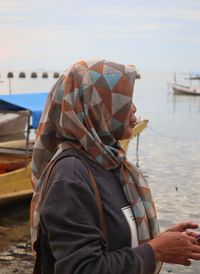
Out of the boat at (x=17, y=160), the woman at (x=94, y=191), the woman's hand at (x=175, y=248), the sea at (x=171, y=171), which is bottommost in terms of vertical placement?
the sea at (x=171, y=171)

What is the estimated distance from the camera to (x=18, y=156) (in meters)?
10.7

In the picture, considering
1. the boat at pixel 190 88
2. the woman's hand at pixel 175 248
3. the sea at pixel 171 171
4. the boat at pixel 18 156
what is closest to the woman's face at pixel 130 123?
the woman's hand at pixel 175 248

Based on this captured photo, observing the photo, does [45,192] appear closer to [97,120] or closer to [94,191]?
[94,191]

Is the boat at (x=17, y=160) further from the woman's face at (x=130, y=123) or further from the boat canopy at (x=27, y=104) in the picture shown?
the woman's face at (x=130, y=123)

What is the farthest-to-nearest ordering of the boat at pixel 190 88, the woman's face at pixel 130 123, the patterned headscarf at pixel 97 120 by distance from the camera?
the boat at pixel 190 88 < the woman's face at pixel 130 123 < the patterned headscarf at pixel 97 120

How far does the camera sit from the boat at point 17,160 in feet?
30.7

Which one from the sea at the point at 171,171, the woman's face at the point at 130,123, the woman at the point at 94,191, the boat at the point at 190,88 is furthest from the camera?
the boat at the point at 190,88

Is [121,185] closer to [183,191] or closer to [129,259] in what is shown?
[129,259]

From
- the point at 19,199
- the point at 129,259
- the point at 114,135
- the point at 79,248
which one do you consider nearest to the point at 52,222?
the point at 79,248

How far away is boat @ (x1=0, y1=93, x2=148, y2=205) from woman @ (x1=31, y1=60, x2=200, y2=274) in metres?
7.22

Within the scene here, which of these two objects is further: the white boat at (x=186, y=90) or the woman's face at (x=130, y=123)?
the white boat at (x=186, y=90)

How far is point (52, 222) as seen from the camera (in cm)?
177

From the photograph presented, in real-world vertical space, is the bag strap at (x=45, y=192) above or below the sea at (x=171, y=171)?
above

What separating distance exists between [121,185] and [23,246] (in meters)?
6.48
